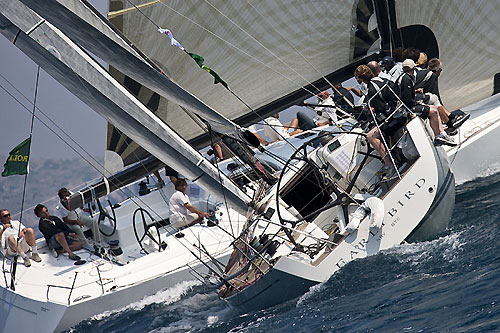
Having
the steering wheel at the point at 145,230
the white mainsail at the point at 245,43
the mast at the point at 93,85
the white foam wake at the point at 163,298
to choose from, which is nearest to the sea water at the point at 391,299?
the white foam wake at the point at 163,298

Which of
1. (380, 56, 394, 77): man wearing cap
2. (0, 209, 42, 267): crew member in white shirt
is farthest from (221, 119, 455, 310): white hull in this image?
(0, 209, 42, 267): crew member in white shirt

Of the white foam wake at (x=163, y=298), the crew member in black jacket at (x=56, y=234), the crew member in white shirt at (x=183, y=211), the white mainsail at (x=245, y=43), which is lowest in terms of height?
the white foam wake at (x=163, y=298)

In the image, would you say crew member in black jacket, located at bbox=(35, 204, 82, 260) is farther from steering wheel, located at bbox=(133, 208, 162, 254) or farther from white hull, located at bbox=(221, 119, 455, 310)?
white hull, located at bbox=(221, 119, 455, 310)

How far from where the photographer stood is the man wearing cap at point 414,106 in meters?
8.02

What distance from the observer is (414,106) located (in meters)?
8.23

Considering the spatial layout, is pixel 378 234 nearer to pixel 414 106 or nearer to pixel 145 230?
pixel 414 106

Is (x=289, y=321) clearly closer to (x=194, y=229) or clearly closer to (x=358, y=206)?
(x=358, y=206)

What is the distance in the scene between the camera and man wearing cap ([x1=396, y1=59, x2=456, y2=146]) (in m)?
8.02

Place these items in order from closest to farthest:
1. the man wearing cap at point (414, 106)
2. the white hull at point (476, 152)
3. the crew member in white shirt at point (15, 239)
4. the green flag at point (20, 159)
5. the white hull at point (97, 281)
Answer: the man wearing cap at point (414, 106) < the white hull at point (97, 281) < the green flag at point (20, 159) < the white hull at point (476, 152) < the crew member in white shirt at point (15, 239)

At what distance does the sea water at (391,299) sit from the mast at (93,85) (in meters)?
1.38

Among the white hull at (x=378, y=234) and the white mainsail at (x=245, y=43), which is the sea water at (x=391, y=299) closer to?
the white hull at (x=378, y=234)

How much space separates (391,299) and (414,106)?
2.45 m

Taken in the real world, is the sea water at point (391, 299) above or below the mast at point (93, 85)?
below

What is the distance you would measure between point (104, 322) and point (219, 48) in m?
3.75
